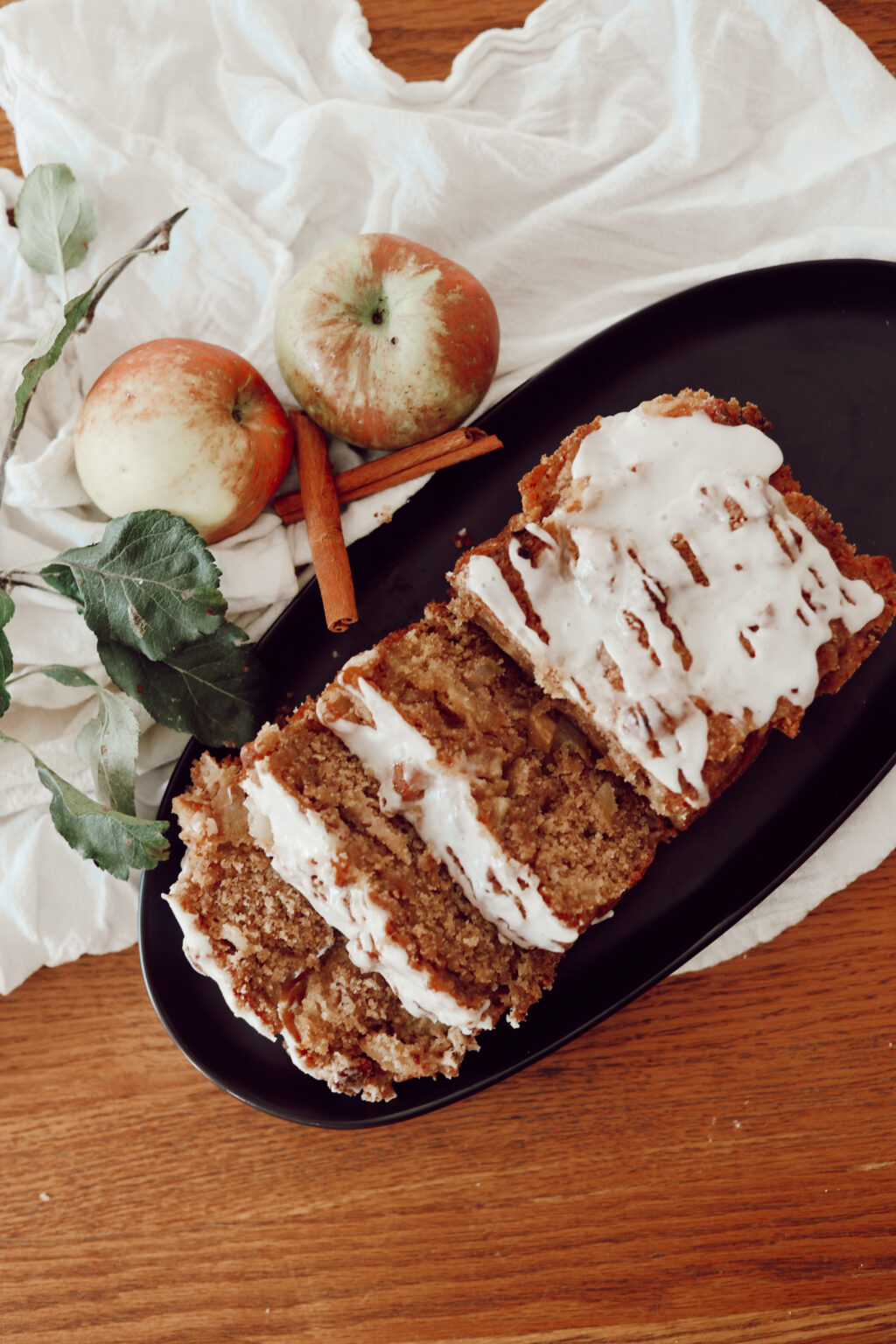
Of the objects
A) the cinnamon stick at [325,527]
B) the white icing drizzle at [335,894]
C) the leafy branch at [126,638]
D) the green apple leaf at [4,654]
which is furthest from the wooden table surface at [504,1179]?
the cinnamon stick at [325,527]

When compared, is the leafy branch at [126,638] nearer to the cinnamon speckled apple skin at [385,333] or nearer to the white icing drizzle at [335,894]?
the white icing drizzle at [335,894]

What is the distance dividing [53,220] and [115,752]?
132 cm

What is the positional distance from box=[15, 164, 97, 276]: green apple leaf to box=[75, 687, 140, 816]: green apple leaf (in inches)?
43.3

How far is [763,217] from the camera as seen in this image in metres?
2.24

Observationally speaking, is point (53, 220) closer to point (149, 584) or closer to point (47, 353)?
point (47, 353)

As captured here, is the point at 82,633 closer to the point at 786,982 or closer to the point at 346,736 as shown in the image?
the point at 346,736

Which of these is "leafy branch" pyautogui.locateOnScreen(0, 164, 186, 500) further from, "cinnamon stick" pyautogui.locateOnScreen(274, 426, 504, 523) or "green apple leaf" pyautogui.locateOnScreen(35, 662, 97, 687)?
"cinnamon stick" pyautogui.locateOnScreen(274, 426, 504, 523)

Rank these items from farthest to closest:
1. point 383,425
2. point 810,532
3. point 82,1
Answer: point 82,1, point 383,425, point 810,532

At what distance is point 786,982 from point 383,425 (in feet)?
5.72

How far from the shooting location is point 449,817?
182 centimetres

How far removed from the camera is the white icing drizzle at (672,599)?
175 cm

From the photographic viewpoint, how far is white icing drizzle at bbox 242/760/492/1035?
5.82ft

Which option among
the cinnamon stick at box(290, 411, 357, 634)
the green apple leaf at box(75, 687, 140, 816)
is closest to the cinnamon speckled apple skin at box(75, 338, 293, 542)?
the cinnamon stick at box(290, 411, 357, 634)

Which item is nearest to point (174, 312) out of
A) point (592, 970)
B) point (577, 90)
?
point (577, 90)
